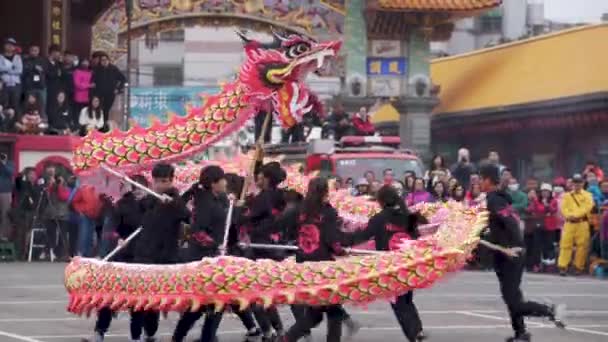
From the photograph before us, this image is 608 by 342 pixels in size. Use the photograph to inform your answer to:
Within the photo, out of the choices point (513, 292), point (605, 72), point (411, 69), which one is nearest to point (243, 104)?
point (513, 292)

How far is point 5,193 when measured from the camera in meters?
31.5

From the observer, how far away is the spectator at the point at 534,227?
96.2 feet

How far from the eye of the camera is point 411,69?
1713 inches

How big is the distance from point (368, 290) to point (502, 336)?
3.87 metres

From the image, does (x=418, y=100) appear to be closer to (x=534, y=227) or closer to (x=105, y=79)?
(x=105, y=79)

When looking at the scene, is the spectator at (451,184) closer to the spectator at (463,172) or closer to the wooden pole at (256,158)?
the spectator at (463,172)

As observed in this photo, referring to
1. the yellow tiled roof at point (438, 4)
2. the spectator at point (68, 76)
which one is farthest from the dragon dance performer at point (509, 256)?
the yellow tiled roof at point (438, 4)

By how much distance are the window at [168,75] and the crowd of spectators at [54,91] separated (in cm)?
3682

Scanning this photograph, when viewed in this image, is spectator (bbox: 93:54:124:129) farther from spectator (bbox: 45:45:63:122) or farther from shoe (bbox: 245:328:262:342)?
shoe (bbox: 245:328:262:342)

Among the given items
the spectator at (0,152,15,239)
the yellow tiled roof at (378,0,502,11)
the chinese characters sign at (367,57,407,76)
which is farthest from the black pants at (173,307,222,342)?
the chinese characters sign at (367,57,407,76)

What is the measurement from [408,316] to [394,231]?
0.79 metres

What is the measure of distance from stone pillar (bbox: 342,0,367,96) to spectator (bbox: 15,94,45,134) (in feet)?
41.8

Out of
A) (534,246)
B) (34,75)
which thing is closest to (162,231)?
(534,246)

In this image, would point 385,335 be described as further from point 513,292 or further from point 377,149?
point 377,149
